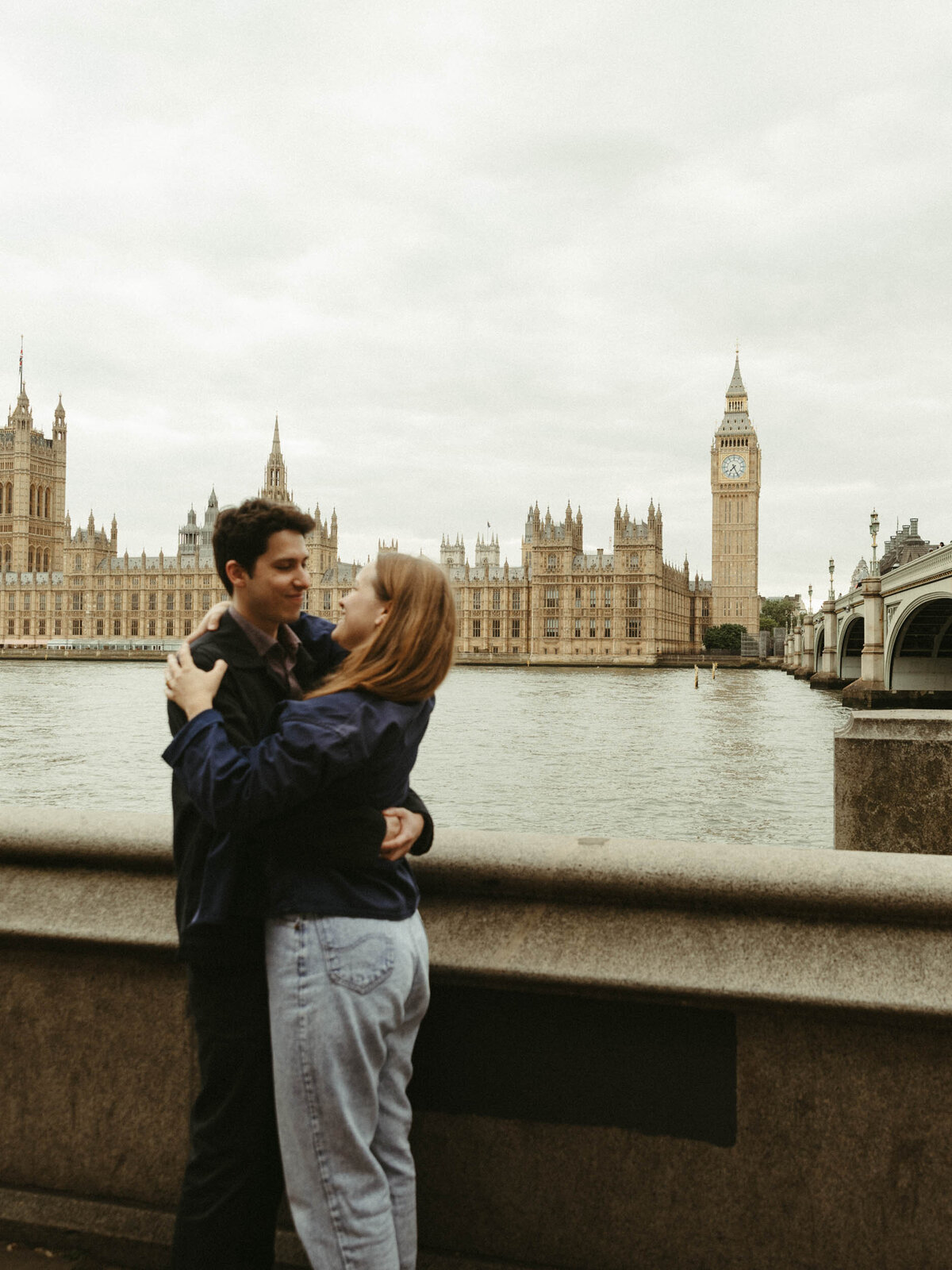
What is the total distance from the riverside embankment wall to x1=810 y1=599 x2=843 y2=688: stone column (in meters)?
36.3

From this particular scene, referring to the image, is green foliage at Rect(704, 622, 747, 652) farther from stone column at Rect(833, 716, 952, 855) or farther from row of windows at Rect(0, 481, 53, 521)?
stone column at Rect(833, 716, 952, 855)

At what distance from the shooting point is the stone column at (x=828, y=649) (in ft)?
121

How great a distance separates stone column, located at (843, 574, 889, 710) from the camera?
A: 27.5 meters

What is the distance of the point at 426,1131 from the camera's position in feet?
6.00

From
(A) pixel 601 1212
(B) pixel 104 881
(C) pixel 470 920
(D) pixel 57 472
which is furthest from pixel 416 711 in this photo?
(D) pixel 57 472

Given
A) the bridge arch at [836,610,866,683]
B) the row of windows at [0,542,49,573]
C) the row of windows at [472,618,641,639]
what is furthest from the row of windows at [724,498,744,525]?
the row of windows at [0,542,49,573]

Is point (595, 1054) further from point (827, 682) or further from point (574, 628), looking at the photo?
point (574, 628)

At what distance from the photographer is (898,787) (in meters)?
2.61

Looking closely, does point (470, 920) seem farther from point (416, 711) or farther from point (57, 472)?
point (57, 472)

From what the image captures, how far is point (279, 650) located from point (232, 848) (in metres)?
0.38

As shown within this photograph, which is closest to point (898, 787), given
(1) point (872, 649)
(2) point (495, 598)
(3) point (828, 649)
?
(1) point (872, 649)

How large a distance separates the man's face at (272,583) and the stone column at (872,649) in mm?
27198

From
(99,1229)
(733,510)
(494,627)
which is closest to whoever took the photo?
(99,1229)

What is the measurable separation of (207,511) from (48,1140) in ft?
322
